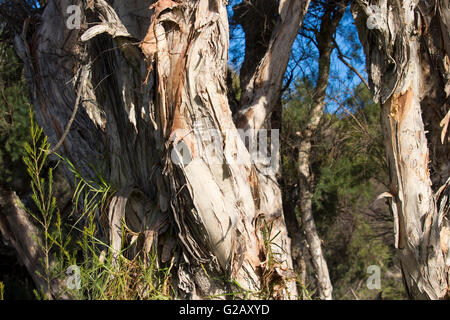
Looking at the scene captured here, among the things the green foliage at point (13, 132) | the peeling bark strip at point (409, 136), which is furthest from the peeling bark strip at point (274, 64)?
the green foliage at point (13, 132)

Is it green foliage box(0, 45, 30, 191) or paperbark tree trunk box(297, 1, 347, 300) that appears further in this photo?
green foliage box(0, 45, 30, 191)

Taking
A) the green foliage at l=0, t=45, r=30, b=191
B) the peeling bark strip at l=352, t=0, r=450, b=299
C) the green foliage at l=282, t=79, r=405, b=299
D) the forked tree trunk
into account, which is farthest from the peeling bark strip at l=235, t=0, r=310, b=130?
the green foliage at l=0, t=45, r=30, b=191

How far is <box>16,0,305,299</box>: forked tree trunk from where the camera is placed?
3264mm

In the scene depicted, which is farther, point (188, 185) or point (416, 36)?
point (416, 36)

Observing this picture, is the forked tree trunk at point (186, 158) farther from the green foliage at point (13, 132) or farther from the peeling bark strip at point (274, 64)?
the green foliage at point (13, 132)

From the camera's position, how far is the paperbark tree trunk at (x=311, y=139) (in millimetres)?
5840

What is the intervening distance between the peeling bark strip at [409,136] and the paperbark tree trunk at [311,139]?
2003mm

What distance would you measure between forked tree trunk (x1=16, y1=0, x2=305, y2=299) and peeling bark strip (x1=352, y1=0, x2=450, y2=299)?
1.09m

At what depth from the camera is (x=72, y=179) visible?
Result: 14.5 feet

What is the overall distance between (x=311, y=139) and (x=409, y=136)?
2.53 meters

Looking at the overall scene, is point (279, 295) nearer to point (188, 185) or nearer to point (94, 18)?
point (188, 185)

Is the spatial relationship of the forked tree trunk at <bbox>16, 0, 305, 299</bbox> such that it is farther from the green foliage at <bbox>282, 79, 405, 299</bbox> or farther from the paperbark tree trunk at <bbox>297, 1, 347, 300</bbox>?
the green foliage at <bbox>282, 79, 405, 299</bbox>
